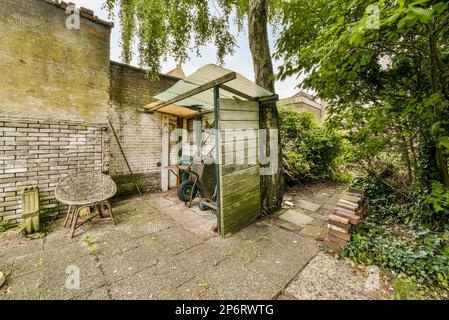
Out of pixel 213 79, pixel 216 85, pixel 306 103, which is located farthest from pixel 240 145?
pixel 306 103

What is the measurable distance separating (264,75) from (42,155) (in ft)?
15.4

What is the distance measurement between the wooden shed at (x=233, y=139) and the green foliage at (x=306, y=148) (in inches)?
94.9

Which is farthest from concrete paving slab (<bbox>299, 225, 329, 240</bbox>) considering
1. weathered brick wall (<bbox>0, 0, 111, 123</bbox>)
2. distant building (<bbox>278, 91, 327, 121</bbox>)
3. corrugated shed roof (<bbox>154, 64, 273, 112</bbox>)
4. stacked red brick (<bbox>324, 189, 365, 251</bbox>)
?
distant building (<bbox>278, 91, 327, 121</bbox>)

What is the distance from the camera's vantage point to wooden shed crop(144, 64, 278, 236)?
2.91 m

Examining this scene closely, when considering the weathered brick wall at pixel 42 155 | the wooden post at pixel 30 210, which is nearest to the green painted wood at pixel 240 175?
the weathered brick wall at pixel 42 155

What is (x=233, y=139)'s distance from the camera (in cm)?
Answer: 320

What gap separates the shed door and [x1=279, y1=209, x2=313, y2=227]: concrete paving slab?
64cm

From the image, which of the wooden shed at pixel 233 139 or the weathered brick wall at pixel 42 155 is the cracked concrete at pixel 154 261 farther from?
the weathered brick wall at pixel 42 155

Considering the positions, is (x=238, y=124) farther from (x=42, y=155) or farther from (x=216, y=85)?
(x=42, y=155)

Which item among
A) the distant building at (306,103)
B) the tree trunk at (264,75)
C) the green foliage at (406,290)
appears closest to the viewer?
the green foliage at (406,290)

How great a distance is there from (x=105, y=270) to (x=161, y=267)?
0.68 metres

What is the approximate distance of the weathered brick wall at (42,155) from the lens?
3.16m

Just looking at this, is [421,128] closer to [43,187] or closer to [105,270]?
[105,270]
